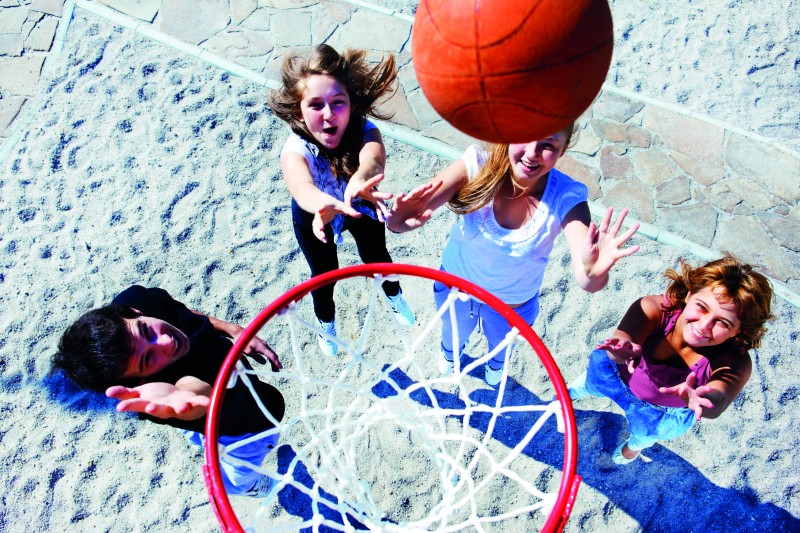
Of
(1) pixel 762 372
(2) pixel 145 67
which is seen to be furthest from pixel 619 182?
(2) pixel 145 67

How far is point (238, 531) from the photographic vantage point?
1919mm

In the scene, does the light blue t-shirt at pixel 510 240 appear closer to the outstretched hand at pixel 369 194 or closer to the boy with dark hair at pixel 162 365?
the outstretched hand at pixel 369 194

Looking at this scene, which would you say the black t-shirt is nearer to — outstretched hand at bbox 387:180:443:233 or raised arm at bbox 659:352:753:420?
outstretched hand at bbox 387:180:443:233

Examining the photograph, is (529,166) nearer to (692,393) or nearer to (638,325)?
(638,325)

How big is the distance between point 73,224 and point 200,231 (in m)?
0.96

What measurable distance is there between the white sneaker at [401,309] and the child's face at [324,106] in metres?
1.23

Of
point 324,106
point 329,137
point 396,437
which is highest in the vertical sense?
point 324,106

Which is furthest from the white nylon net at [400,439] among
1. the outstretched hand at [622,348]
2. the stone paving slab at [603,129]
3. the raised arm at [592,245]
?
the stone paving slab at [603,129]

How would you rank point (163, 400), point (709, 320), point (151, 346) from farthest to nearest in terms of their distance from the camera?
point (709, 320)
point (151, 346)
point (163, 400)

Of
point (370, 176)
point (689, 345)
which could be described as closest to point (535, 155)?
point (370, 176)

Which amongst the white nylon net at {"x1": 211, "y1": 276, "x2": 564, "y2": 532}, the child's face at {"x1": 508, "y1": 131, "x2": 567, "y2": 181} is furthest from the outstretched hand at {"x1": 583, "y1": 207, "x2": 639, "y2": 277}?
the white nylon net at {"x1": 211, "y1": 276, "x2": 564, "y2": 532}

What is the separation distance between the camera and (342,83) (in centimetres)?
288

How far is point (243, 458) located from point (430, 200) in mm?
1556

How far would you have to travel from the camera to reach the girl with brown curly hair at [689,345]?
256cm
